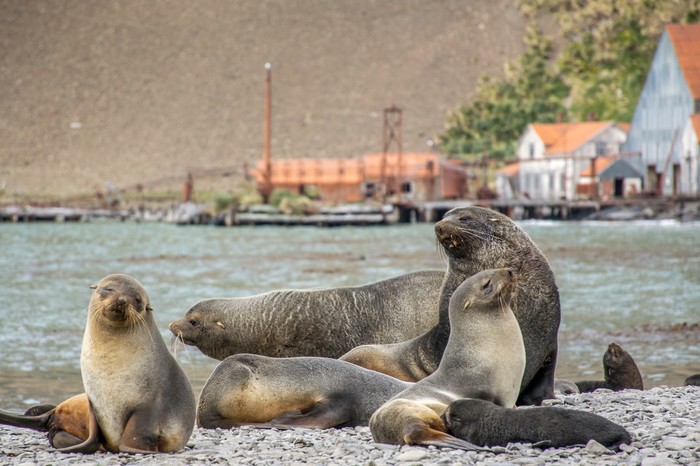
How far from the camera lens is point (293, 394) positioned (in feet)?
27.6

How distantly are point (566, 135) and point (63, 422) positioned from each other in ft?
248

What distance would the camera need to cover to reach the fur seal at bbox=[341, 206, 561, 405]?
913 cm

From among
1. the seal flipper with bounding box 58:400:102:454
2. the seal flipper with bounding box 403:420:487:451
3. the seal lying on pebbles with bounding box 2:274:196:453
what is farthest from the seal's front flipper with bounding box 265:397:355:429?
the seal flipper with bounding box 58:400:102:454

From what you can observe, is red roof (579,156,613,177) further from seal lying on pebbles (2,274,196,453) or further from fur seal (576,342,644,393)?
seal lying on pebbles (2,274,196,453)

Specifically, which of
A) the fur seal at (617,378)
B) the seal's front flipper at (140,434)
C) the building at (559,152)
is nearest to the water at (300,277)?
the fur seal at (617,378)

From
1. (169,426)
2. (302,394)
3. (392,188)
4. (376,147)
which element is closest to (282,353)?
(302,394)

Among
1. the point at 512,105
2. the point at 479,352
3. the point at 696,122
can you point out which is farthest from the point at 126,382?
the point at 512,105

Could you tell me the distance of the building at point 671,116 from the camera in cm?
6394

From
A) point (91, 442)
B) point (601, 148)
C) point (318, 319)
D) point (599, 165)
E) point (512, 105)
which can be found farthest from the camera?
point (512, 105)

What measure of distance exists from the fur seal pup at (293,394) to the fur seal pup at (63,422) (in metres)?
Answer: 1.14

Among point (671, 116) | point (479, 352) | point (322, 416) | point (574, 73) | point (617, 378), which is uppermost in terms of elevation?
point (574, 73)

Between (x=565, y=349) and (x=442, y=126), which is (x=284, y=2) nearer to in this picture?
(x=442, y=126)

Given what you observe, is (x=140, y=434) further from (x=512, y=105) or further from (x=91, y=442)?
(x=512, y=105)

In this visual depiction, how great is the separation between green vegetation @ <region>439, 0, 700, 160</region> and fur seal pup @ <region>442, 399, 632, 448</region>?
71.8 meters
